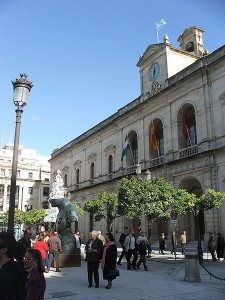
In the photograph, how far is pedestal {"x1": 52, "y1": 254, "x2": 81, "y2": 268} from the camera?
13.3 m

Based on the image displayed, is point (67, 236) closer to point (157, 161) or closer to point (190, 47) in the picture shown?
point (157, 161)

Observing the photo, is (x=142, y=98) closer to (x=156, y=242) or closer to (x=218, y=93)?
(x=218, y=93)

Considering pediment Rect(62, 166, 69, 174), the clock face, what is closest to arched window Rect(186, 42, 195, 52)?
the clock face

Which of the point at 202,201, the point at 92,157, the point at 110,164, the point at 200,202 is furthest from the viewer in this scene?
the point at 92,157

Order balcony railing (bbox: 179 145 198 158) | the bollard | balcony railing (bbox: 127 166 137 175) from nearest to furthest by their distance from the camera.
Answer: the bollard
balcony railing (bbox: 179 145 198 158)
balcony railing (bbox: 127 166 137 175)

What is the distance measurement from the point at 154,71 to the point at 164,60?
1.64 m

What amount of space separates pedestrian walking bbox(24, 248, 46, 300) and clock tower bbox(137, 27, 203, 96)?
81.3 feet

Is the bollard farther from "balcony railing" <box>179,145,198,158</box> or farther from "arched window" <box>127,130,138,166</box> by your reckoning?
"arched window" <box>127,130,138,166</box>

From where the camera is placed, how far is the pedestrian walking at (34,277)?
402 centimetres

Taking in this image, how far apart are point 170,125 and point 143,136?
153 inches

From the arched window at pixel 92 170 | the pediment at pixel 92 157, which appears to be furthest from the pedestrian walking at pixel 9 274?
the arched window at pixel 92 170

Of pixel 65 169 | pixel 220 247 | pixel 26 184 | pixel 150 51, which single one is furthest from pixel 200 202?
pixel 26 184

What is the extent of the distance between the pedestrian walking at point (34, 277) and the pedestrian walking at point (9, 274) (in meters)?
1.09

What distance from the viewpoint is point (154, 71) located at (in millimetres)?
29438
